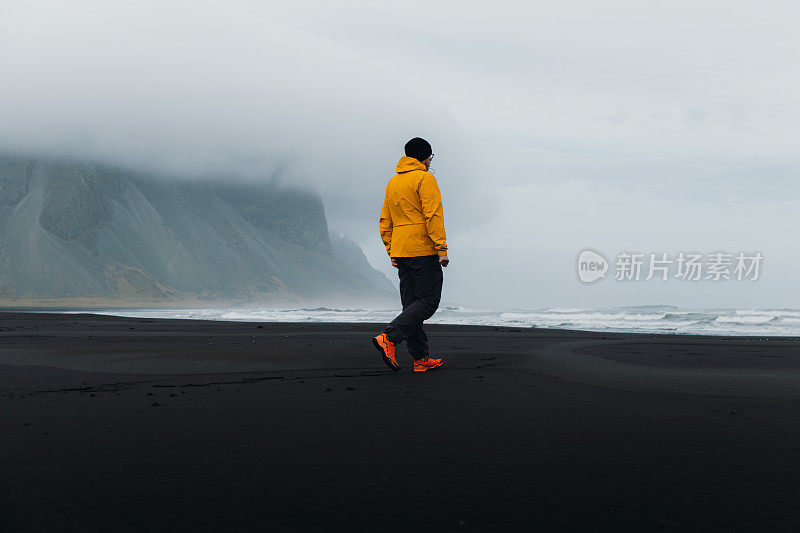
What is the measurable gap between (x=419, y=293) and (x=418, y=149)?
137 cm

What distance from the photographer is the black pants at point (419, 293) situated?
6.18 metres

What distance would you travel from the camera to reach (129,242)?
4094 inches

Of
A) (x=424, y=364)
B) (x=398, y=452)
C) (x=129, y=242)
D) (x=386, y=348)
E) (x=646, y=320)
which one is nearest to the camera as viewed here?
(x=398, y=452)

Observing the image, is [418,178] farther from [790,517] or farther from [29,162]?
[29,162]

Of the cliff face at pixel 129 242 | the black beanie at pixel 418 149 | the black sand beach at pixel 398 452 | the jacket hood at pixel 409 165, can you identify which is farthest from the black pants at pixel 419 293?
the cliff face at pixel 129 242

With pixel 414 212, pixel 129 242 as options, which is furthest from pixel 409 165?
pixel 129 242

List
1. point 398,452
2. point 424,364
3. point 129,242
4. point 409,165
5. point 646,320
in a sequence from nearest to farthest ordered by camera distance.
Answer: point 398,452 < point 424,364 < point 409,165 < point 646,320 < point 129,242

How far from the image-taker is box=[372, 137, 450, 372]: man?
240 inches

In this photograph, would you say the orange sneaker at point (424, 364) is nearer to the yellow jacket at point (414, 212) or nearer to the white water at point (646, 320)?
the yellow jacket at point (414, 212)

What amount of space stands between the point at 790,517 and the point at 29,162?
392 ft

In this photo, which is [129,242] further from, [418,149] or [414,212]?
[414,212]

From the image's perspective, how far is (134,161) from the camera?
115 metres

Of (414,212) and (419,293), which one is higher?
(414,212)

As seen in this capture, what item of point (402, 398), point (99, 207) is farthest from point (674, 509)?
point (99, 207)
